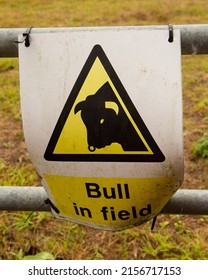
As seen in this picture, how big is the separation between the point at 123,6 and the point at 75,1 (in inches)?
42.2

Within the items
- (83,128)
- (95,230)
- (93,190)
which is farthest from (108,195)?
(95,230)

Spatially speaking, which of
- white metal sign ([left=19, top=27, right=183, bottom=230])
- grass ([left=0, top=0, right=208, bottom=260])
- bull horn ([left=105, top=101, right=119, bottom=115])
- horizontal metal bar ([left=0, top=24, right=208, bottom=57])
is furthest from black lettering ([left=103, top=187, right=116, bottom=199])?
grass ([left=0, top=0, right=208, bottom=260])

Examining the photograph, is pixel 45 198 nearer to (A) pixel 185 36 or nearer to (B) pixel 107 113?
(B) pixel 107 113

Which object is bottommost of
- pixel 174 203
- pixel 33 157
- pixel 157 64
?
pixel 174 203

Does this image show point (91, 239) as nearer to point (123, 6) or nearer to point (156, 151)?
point (156, 151)

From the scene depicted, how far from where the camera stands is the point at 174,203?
0.95m

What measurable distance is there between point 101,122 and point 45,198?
256 mm

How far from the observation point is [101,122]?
31.7 inches

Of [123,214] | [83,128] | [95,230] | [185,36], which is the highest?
[185,36]

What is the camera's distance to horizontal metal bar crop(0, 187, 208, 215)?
947 millimetres

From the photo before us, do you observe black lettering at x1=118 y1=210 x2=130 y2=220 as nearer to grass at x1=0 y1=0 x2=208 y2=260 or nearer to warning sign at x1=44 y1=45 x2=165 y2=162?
warning sign at x1=44 y1=45 x2=165 y2=162

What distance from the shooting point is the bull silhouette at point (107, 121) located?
31.4 inches

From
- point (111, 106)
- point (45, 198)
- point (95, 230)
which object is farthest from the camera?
point (95, 230)

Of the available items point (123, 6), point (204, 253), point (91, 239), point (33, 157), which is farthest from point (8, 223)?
point (123, 6)
